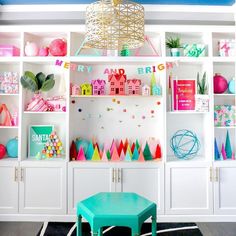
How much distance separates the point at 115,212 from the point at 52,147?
135cm

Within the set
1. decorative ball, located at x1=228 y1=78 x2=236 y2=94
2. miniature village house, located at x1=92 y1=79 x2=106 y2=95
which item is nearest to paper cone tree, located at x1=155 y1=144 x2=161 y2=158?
miniature village house, located at x1=92 y1=79 x2=106 y2=95

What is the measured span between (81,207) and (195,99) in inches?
68.6

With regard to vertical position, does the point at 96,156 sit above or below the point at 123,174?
above

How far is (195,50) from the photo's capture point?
9.29 feet

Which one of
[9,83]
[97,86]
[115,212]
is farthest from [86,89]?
[115,212]

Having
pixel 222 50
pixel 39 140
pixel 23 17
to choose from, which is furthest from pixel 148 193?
pixel 23 17

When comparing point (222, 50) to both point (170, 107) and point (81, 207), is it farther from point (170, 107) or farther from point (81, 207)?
point (81, 207)

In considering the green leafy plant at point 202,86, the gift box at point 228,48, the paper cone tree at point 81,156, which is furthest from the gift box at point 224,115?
the paper cone tree at point 81,156

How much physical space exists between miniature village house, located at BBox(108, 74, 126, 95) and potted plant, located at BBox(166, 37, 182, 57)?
653 millimetres

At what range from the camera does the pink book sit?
9.52ft

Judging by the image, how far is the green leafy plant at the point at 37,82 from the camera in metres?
2.78

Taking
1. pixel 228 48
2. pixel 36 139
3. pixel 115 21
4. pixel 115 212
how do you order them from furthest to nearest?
1. pixel 36 139
2. pixel 228 48
3. pixel 115 212
4. pixel 115 21

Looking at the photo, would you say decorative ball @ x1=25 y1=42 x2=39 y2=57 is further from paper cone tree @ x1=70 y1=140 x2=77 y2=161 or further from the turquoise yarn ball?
the turquoise yarn ball

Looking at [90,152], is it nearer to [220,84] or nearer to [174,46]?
[174,46]
